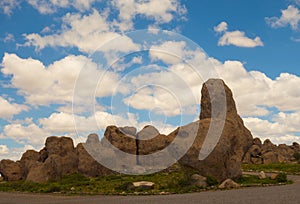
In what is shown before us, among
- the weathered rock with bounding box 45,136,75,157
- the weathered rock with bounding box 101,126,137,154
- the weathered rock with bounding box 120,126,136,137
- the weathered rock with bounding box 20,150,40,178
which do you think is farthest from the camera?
the weathered rock with bounding box 45,136,75,157

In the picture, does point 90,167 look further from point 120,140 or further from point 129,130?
point 129,130

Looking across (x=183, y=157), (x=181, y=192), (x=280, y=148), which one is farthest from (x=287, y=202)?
(x=280, y=148)

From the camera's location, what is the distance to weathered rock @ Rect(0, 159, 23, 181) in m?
67.8

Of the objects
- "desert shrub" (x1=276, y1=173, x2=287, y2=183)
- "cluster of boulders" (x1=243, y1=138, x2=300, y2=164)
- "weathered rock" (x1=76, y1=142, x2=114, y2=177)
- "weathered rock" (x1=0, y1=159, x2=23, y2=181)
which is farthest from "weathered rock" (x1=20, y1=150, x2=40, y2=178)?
"desert shrub" (x1=276, y1=173, x2=287, y2=183)

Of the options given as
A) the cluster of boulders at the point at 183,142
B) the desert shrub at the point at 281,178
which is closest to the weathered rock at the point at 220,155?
the cluster of boulders at the point at 183,142

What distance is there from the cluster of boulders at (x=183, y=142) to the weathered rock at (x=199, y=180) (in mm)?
2104

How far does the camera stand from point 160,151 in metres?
65.9

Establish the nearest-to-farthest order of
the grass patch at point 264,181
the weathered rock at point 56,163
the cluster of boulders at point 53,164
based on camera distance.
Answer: the grass patch at point 264,181 < the weathered rock at point 56,163 < the cluster of boulders at point 53,164

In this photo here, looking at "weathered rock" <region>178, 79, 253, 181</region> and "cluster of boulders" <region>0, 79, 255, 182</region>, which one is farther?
"cluster of boulders" <region>0, 79, 255, 182</region>

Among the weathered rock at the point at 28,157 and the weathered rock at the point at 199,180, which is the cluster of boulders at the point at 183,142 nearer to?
the weathered rock at the point at 28,157

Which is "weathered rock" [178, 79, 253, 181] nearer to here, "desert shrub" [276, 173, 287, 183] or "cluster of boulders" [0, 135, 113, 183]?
"desert shrub" [276, 173, 287, 183]

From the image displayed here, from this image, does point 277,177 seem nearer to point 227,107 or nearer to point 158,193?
point 158,193

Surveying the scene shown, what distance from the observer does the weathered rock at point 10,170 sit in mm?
67812

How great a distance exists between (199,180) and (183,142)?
4.62 metres
